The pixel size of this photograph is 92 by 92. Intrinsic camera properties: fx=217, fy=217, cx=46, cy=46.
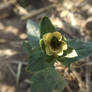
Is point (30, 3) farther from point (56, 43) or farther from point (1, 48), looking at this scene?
point (56, 43)

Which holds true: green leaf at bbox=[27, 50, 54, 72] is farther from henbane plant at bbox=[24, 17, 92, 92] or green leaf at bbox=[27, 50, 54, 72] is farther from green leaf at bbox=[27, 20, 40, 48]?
green leaf at bbox=[27, 20, 40, 48]

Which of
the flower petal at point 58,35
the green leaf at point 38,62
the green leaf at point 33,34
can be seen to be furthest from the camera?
the green leaf at point 33,34

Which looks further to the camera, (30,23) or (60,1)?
(60,1)

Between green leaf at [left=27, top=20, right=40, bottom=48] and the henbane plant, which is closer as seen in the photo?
the henbane plant

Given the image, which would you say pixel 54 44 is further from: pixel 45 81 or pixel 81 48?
pixel 45 81

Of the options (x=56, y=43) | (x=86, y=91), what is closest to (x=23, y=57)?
(x=86, y=91)

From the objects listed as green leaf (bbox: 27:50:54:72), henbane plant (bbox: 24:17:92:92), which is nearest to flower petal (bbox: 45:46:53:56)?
henbane plant (bbox: 24:17:92:92)

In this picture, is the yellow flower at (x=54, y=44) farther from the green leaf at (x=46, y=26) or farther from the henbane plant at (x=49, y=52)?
the green leaf at (x=46, y=26)

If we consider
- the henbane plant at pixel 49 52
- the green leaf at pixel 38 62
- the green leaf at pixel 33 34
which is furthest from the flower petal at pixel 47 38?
the green leaf at pixel 33 34

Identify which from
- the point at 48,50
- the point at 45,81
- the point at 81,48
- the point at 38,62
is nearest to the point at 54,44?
the point at 48,50
